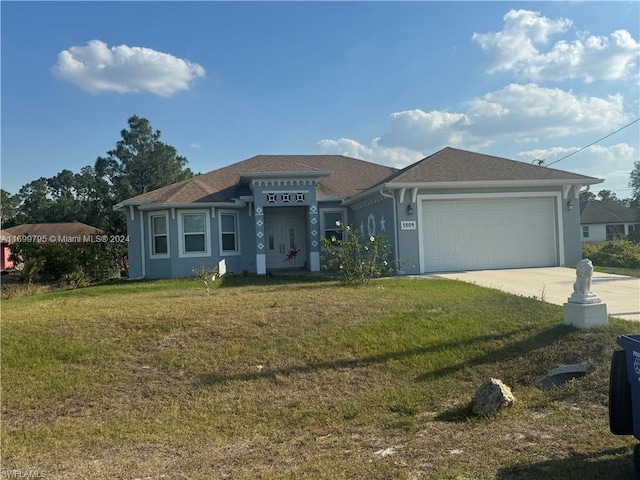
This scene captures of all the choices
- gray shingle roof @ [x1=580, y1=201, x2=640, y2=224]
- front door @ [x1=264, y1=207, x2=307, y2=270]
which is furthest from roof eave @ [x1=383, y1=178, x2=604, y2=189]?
gray shingle roof @ [x1=580, y1=201, x2=640, y2=224]

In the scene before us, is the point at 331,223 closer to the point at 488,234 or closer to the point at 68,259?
the point at 488,234

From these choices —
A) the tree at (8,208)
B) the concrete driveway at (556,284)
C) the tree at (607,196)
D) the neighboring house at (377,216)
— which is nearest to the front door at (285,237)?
the neighboring house at (377,216)

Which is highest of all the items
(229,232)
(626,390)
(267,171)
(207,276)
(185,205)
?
(267,171)

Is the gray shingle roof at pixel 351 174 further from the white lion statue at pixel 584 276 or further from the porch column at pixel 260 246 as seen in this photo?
the white lion statue at pixel 584 276

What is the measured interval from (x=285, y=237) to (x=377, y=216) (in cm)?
520

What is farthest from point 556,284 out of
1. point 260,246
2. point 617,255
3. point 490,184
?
point 260,246

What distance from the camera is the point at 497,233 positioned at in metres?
15.4

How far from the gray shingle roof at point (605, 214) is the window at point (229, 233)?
3988 centimetres

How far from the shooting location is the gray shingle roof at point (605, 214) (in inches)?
1858

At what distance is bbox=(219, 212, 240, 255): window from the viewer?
18094 mm

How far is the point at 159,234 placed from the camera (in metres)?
18.0

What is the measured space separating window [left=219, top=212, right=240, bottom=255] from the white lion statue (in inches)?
516

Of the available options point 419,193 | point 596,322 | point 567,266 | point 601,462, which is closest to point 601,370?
point 596,322

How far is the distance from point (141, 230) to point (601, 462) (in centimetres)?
1713
